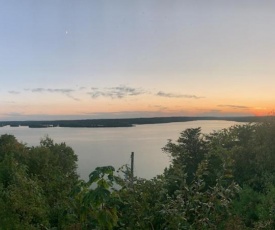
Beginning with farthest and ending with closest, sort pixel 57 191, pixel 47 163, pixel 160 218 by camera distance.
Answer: pixel 47 163, pixel 57 191, pixel 160 218

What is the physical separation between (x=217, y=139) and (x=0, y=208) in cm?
885

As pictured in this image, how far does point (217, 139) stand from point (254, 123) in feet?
61.3

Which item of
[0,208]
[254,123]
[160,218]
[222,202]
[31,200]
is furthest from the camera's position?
[254,123]

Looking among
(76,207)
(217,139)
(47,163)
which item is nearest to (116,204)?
(76,207)

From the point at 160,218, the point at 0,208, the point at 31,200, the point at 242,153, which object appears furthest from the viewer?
the point at 242,153

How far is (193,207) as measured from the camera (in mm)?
4230

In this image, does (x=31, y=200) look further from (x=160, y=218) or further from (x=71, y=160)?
(x=71, y=160)

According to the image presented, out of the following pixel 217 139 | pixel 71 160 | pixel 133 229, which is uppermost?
pixel 217 139

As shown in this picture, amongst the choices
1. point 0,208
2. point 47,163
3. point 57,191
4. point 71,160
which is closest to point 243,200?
point 0,208

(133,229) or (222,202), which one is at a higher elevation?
(222,202)

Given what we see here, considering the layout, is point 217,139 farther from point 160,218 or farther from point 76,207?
point 76,207

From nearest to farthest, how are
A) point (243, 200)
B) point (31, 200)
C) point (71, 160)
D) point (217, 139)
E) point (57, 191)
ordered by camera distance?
1. point (217, 139)
2. point (31, 200)
3. point (243, 200)
4. point (57, 191)
5. point (71, 160)

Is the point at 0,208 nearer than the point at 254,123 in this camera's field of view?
Yes

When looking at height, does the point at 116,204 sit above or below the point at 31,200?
above
